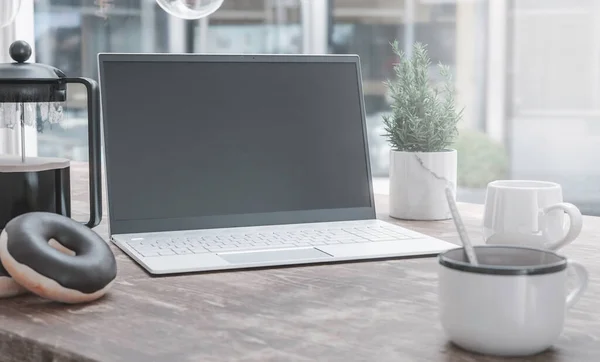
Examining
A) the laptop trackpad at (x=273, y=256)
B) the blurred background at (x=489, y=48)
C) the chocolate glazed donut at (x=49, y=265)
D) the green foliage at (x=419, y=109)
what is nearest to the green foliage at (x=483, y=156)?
the blurred background at (x=489, y=48)

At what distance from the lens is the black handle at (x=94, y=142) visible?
106 centimetres

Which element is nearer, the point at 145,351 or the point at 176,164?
the point at 145,351

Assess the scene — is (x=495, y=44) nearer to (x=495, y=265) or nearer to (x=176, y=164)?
(x=176, y=164)

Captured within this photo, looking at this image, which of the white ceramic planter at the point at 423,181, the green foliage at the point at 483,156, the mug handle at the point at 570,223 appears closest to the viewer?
the mug handle at the point at 570,223

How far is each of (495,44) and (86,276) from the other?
4684mm

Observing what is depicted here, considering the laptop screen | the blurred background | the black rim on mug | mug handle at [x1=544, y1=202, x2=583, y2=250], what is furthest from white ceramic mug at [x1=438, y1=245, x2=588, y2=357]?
the blurred background

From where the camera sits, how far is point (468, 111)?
16.5 feet

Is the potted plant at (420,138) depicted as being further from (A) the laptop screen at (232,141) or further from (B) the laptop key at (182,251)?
(B) the laptop key at (182,251)

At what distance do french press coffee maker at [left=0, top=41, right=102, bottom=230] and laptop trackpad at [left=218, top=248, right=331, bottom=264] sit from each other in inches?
8.5

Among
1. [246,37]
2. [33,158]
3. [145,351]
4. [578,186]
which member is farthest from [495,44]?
[145,351]

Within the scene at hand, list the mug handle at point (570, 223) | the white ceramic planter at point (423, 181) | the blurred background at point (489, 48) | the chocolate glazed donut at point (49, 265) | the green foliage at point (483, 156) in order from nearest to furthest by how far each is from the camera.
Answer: the chocolate glazed donut at point (49, 265) < the mug handle at point (570, 223) < the white ceramic planter at point (423, 181) < the blurred background at point (489, 48) < the green foliage at point (483, 156)

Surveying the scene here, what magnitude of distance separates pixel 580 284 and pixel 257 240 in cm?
49

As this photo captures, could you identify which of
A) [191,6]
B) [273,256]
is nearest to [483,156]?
[191,6]

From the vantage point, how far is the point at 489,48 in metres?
5.16
